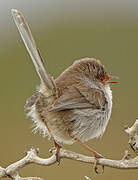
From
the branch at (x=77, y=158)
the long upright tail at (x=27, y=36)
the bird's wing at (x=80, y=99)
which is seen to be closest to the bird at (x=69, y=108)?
the bird's wing at (x=80, y=99)

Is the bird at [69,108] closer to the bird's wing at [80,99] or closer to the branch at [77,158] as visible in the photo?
the bird's wing at [80,99]

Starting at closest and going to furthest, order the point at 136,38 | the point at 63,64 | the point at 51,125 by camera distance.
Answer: the point at 51,125
the point at 63,64
the point at 136,38

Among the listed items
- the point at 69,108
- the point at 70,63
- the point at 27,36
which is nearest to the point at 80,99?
the point at 69,108

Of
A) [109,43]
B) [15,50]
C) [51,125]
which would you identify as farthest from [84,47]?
[51,125]

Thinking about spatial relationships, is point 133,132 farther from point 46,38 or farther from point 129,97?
point 46,38

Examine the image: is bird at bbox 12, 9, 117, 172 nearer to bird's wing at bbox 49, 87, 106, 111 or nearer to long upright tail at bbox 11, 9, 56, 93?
bird's wing at bbox 49, 87, 106, 111

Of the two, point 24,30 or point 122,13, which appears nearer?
point 24,30

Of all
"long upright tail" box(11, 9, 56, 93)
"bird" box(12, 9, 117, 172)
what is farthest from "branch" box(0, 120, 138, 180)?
"long upright tail" box(11, 9, 56, 93)
